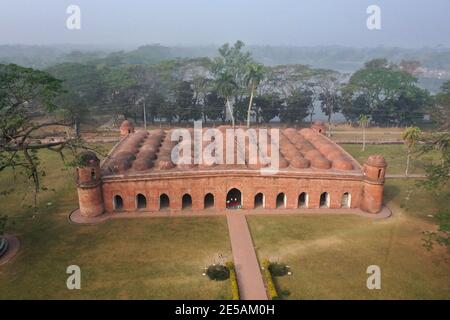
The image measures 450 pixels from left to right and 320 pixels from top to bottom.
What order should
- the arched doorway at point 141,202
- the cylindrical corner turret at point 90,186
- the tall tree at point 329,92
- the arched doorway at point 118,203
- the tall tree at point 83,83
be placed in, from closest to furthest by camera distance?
the cylindrical corner turret at point 90,186 → the arched doorway at point 118,203 → the arched doorway at point 141,202 → the tall tree at point 83,83 → the tall tree at point 329,92

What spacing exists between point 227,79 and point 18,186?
1183 inches

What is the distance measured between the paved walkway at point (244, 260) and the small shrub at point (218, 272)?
2.44 feet

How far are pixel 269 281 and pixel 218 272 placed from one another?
302cm

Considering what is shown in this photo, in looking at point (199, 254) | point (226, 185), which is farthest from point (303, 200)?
point (199, 254)

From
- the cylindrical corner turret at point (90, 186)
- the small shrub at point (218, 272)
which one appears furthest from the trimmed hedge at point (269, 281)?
the cylindrical corner turret at point (90, 186)

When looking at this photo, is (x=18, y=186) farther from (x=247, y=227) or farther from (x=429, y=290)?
(x=429, y=290)

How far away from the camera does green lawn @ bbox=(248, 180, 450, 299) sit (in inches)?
814

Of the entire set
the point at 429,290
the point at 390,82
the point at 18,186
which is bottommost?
the point at 429,290

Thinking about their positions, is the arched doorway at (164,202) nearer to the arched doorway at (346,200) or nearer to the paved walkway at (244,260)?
the paved walkway at (244,260)

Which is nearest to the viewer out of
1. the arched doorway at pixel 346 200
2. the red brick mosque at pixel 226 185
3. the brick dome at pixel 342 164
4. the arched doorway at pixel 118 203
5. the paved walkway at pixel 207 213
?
the paved walkway at pixel 207 213

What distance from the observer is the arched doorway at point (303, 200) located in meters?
30.3

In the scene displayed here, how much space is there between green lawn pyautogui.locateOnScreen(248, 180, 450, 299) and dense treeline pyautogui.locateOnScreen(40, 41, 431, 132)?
32.5 m
